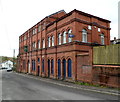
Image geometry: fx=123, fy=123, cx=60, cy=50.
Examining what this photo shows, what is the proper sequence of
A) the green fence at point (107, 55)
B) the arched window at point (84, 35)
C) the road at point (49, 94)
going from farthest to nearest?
1. the arched window at point (84, 35)
2. the green fence at point (107, 55)
3. the road at point (49, 94)

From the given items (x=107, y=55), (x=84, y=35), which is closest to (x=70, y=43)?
(x=84, y=35)

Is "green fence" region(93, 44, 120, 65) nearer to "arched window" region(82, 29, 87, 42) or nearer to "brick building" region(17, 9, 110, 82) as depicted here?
"brick building" region(17, 9, 110, 82)

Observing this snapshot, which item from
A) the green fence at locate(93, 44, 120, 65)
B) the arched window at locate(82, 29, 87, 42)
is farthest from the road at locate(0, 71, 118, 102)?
the arched window at locate(82, 29, 87, 42)

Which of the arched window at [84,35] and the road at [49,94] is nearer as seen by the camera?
the road at [49,94]

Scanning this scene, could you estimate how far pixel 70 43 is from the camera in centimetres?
1867

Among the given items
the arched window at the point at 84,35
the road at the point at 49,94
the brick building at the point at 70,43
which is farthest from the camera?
the arched window at the point at 84,35

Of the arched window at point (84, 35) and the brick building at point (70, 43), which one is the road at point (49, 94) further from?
the arched window at point (84, 35)

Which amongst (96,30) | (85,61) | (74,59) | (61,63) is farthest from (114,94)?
(96,30)

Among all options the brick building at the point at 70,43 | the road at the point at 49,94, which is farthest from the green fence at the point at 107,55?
the road at the point at 49,94

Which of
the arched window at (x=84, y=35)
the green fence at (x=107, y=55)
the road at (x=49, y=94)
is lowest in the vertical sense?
the road at (x=49, y=94)

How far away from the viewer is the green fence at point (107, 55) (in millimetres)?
13023

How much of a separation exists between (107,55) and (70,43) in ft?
20.6

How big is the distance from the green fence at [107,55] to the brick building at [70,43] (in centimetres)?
79

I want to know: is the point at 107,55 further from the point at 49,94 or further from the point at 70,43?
the point at 49,94
